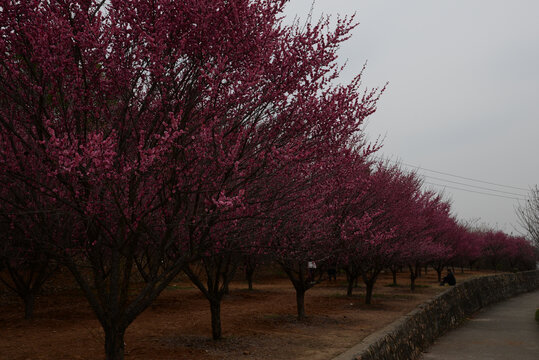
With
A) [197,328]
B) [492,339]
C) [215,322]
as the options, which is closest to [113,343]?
[215,322]

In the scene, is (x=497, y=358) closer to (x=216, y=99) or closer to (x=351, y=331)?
(x=351, y=331)

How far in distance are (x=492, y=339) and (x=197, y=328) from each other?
8.08 metres

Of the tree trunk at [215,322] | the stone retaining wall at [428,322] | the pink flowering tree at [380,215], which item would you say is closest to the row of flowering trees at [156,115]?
the stone retaining wall at [428,322]

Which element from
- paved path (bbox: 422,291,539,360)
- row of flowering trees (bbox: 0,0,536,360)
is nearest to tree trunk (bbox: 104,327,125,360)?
row of flowering trees (bbox: 0,0,536,360)

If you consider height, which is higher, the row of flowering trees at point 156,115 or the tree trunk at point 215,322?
the row of flowering trees at point 156,115

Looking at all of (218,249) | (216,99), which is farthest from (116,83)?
(218,249)

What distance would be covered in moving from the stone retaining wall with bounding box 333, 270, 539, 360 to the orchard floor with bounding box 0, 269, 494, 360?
45.6 inches

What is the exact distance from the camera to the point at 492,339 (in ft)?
42.5

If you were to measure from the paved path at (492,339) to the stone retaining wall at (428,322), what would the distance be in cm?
33

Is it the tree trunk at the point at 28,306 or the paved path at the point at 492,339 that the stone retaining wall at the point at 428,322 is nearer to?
the paved path at the point at 492,339

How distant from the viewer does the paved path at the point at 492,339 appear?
1076cm

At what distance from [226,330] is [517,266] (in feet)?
200

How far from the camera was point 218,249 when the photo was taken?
6266 mm

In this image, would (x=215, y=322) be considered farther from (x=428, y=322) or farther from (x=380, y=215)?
(x=380, y=215)
